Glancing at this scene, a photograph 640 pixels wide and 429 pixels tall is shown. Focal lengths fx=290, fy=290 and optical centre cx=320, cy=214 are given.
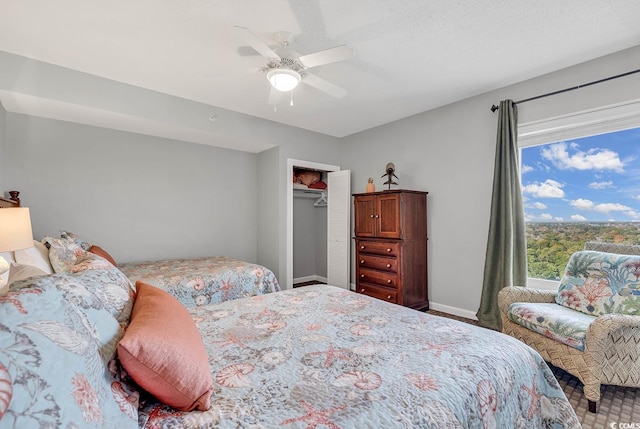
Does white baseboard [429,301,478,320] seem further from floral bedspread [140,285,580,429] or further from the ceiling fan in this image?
the ceiling fan

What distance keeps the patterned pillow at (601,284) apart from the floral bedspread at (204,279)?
2702mm

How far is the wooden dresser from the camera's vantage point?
3482mm

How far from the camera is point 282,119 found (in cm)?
410

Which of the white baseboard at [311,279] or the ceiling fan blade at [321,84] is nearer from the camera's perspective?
the ceiling fan blade at [321,84]

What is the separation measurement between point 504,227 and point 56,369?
339 cm

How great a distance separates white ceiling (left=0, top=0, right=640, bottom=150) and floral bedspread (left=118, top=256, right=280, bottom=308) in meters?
1.71

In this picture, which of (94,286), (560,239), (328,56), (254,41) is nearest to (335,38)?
(328,56)

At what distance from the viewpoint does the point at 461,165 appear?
3.48m

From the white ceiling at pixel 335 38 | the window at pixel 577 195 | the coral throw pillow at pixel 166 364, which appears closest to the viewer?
the coral throw pillow at pixel 166 364

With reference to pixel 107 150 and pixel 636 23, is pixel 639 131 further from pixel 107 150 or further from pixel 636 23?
pixel 107 150

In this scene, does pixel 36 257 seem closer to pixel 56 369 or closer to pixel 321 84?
pixel 56 369

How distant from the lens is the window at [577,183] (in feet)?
8.32

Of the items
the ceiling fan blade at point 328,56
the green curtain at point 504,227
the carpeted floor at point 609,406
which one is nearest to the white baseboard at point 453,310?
the green curtain at point 504,227

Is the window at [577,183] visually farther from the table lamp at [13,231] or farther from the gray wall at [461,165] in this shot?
the table lamp at [13,231]
